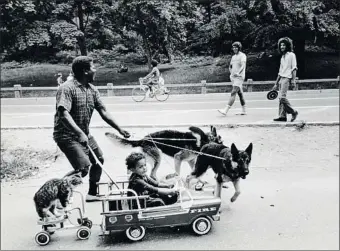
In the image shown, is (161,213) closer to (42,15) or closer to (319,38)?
(42,15)

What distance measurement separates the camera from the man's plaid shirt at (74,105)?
16.2 ft

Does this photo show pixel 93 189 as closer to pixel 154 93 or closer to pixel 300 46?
pixel 154 93

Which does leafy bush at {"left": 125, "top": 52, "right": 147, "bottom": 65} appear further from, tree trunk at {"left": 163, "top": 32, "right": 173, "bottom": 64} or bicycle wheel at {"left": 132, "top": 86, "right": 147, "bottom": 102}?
bicycle wheel at {"left": 132, "top": 86, "right": 147, "bottom": 102}

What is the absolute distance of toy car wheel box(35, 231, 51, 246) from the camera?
4.60 metres

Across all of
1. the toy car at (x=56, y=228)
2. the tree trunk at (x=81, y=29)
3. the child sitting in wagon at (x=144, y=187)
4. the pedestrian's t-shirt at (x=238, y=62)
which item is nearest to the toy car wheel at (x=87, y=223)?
the toy car at (x=56, y=228)

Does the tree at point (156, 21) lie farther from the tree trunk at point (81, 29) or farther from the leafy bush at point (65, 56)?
the leafy bush at point (65, 56)

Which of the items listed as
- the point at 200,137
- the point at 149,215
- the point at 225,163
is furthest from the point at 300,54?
the point at 149,215

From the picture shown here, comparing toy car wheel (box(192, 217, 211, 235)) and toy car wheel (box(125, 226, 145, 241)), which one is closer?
toy car wheel (box(125, 226, 145, 241))

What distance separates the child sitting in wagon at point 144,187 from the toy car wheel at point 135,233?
11.8 inches

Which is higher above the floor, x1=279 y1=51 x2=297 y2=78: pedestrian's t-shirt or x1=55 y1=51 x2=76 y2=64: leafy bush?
x1=55 y1=51 x2=76 y2=64: leafy bush

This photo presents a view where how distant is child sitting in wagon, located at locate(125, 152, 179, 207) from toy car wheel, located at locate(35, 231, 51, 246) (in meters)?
1.03

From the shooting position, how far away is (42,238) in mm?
4602

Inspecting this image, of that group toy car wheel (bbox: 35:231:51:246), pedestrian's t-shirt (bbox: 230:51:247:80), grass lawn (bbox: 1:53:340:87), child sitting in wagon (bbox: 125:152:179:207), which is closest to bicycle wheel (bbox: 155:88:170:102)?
pedestrian's t-shirt (bbox: 230:51:247:80)

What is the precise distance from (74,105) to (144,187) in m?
1.35
